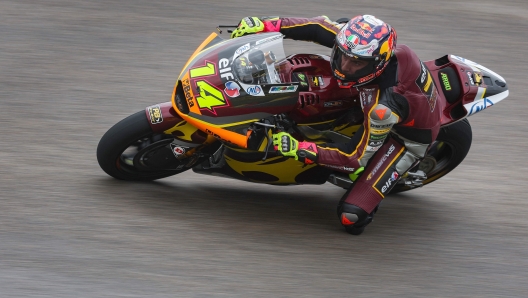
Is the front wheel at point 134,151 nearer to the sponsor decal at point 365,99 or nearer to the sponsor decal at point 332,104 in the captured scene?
the sponsor decal at point 332,104

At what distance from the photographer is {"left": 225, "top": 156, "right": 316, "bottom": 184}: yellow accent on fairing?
17.2 feet

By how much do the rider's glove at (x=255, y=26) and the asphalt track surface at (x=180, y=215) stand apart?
138 centimetres

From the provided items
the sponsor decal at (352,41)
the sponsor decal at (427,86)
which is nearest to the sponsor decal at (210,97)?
the sponsor decal at (352,41)

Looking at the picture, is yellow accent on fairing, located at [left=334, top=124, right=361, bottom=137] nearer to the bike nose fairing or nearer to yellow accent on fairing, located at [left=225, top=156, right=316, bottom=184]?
yellow accent on fairing, located at [left=225, top=156, right=316, bottom=184]

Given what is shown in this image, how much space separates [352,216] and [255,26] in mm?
1541

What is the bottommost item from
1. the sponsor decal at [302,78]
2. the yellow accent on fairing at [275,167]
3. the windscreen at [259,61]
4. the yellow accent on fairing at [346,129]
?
the yellow accent on fairing at [275,167]

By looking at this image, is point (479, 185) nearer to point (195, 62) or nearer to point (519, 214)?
point (519, 214)

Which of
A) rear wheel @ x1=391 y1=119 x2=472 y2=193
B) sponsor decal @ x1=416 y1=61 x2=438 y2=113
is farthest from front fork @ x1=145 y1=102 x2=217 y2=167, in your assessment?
rear wheel @ x1=391 y1=119 x2=472 y2=193

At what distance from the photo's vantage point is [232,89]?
4.59 meters

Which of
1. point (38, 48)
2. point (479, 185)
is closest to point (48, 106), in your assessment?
point (38, 48)

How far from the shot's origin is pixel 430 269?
5.08 meters

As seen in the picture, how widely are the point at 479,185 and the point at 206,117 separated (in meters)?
2.89

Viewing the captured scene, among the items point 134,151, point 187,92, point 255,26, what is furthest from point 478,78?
point 134,151

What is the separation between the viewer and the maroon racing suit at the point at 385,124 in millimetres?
4695
